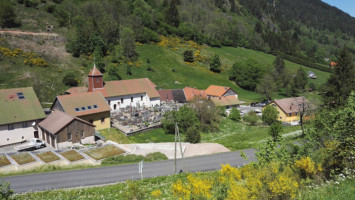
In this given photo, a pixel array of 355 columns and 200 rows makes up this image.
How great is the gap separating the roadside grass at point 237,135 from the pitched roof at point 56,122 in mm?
21726

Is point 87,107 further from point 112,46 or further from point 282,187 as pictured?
point 112,46

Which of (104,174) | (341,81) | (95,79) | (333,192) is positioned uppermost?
(341,81)

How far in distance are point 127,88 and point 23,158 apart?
31871mm

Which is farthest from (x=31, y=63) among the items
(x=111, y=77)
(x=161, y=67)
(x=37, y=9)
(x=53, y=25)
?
(x=161, y=67)

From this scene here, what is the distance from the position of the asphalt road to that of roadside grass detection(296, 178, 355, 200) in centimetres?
1413

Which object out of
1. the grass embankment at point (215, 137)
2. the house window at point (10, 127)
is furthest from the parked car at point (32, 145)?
the grass embankment at point (215, 137)

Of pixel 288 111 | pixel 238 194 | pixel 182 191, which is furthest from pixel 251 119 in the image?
pixel 238 194

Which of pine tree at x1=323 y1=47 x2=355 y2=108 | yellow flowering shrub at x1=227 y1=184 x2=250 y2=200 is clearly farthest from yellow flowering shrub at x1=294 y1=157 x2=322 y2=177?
pine tree at x1=323 y1=47 x2=355 y2=108

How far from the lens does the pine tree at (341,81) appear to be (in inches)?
1677

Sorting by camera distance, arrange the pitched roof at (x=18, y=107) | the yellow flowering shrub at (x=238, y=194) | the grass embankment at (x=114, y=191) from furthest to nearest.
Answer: the pitched roof at (x=18, y=107) < the grass embankment at (x=114, y=191) < the yellow flowering shrub at (x=238, y=194)

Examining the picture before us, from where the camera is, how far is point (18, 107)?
130 ft

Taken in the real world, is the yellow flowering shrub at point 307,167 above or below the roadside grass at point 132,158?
above

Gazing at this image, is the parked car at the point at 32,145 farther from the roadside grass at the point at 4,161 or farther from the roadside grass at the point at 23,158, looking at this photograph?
the roadside grass at the point at 4,161

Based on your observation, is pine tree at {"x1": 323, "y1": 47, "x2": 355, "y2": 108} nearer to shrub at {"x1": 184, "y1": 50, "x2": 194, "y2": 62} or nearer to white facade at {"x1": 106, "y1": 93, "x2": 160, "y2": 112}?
white facade at {"x1": 106, "y1": 93, "x2": 160, "y2": 112}
